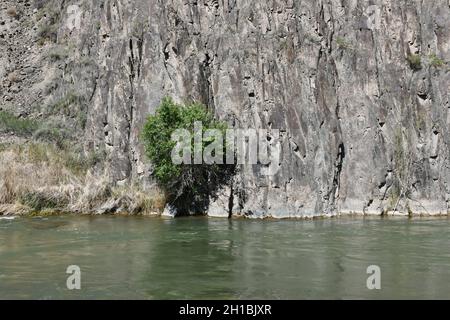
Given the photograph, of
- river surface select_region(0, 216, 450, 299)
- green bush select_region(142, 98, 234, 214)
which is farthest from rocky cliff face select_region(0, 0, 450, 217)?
river surface select_region(0, 216, 450, 299)

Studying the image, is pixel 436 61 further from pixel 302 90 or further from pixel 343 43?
pixel 302 90

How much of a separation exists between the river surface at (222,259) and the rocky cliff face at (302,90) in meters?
7.18

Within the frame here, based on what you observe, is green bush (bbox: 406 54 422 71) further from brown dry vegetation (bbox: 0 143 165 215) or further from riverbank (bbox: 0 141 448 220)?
brown dry vegetation (bbox: 0 143 165 215)

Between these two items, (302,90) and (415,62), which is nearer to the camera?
(302,90)

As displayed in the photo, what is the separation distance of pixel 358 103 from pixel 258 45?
9.56m

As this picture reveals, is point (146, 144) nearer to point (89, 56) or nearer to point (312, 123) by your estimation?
point (312, 123)

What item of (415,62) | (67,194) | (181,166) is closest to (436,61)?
(415,62)

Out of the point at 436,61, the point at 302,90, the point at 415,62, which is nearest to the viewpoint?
the point at 302,90

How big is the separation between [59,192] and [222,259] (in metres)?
22.5

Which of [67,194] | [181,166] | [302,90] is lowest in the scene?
[67,194]

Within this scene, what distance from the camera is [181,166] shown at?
3791cm

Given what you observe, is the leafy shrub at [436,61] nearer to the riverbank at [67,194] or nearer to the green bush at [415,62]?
the green bush at [415,62]

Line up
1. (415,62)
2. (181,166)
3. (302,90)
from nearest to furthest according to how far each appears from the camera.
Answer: (181,166) → (302,90) → (415,62)

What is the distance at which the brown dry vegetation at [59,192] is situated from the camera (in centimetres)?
3900
